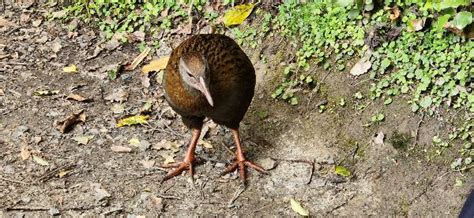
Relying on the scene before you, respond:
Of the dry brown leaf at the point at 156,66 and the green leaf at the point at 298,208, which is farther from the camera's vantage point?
the dry brown leaf at the point at 156,66

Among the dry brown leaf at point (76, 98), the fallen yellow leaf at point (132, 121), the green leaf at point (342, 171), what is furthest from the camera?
the dry brown leaf at point (76, 98)

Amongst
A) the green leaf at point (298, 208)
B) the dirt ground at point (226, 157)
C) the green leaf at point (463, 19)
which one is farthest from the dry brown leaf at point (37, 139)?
the green leaf at point (463, 19)

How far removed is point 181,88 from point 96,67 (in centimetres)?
197

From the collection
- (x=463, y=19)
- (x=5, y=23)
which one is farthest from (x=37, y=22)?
(x=463, y=19)

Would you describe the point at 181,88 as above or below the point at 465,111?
above

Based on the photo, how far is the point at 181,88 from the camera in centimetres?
486

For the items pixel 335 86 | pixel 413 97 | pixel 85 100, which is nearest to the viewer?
pixel 413 97

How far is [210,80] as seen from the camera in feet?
15.6

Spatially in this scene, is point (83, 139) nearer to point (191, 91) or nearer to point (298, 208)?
point (191, 91)

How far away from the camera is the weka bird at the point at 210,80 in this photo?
472 cm

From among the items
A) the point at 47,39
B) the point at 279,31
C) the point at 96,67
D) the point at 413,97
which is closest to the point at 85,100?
the point at 96,67

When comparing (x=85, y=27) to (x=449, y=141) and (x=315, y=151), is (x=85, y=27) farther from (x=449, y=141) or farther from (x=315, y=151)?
(x=449, y=141)

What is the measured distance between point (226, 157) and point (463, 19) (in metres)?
1.97

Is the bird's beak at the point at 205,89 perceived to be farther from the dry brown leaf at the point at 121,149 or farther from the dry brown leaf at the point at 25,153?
the dry brown leaf at the point at 25,153
